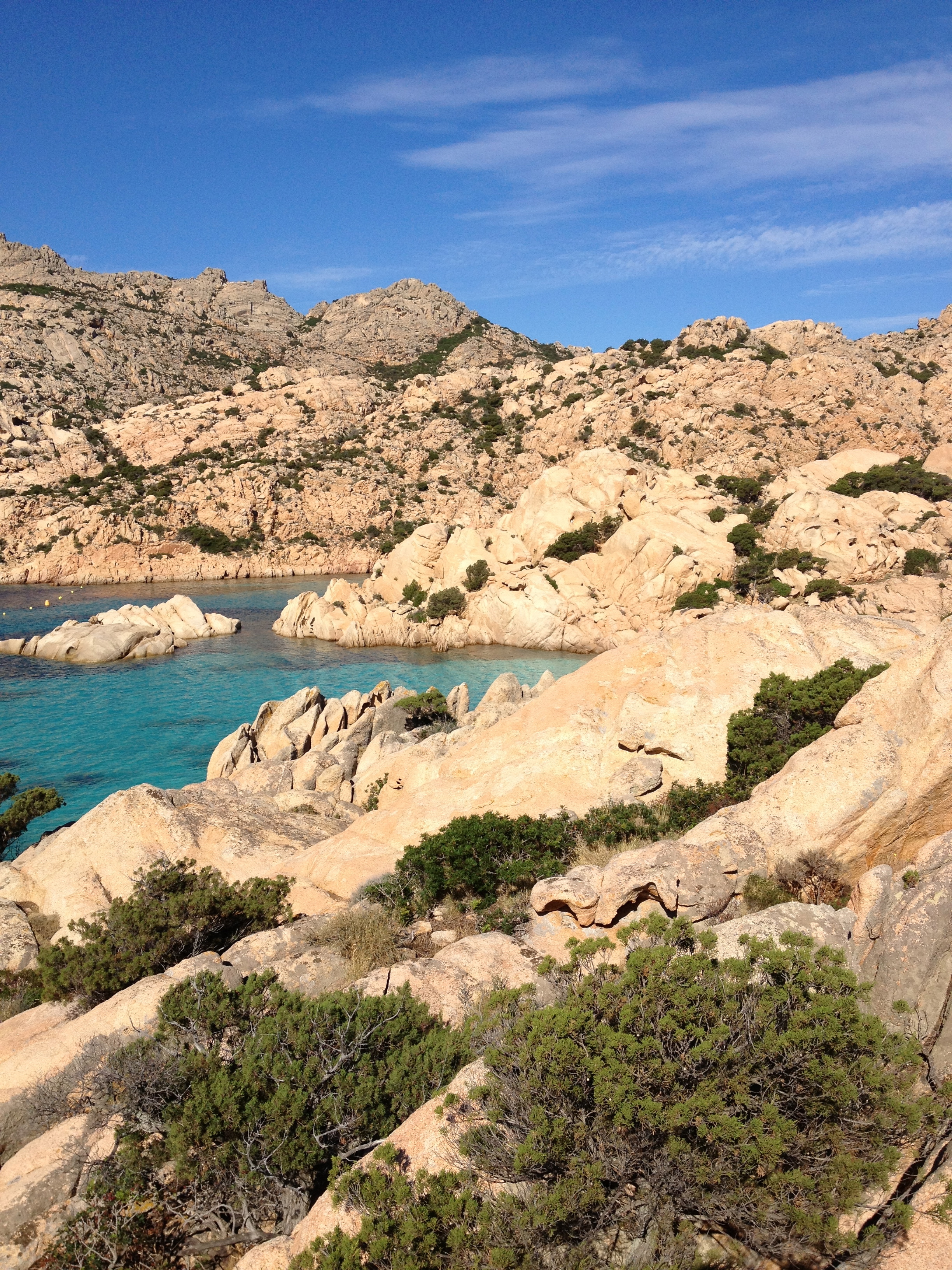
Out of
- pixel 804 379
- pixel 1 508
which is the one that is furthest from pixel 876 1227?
pixel 1 508

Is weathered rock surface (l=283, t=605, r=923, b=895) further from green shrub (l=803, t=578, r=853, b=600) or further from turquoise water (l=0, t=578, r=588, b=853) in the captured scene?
green shrub (l=803, t=578, r=853, b=600)

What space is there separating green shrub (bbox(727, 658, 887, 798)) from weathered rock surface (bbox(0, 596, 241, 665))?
119ft

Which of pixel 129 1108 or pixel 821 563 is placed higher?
pixel 821 563

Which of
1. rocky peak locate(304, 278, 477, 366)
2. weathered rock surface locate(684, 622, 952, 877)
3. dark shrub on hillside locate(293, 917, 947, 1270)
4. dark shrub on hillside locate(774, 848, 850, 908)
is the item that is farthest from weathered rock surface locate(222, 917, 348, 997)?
rocky peak locate(304, 278, 477, 366)

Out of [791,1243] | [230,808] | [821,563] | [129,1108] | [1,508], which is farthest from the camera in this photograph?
[1,508]

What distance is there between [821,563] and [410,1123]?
40.8 metres

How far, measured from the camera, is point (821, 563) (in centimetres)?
3975

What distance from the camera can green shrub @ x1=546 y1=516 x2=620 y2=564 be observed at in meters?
43.8

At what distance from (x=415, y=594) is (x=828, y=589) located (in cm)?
2425

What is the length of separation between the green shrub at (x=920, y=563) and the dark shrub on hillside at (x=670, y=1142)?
134 ft

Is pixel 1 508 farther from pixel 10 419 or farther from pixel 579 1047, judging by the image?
pixel 579 1047

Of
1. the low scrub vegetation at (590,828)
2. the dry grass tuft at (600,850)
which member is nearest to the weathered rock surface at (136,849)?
the low scrub vegetation at (590,828)

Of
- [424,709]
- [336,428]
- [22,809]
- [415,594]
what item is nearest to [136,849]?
[22,809]

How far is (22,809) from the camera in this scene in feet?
49.7
